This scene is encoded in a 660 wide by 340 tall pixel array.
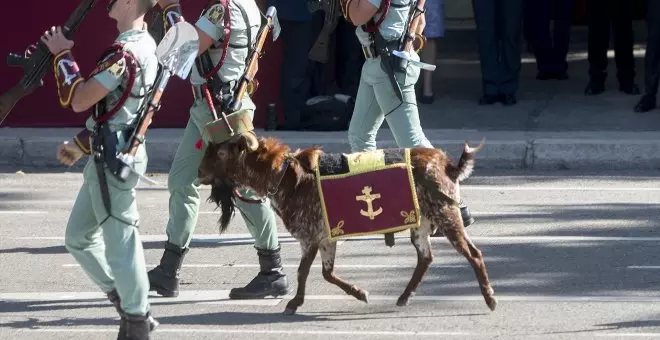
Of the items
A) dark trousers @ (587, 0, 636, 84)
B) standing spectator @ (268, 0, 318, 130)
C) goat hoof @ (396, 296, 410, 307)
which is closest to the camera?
goat hoof @ (396, 296, 410, 307)

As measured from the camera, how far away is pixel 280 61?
13047 mm

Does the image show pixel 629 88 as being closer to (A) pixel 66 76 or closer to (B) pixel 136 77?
(B) pixel 136 77

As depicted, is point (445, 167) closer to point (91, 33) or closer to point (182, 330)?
point (182, 330)

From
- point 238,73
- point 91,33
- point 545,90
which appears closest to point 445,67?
point 545,90

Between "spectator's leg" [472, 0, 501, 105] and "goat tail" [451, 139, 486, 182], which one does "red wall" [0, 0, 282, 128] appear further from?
"goat tail" [451, 139, 486, 182]

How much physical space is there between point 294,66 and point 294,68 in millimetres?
20

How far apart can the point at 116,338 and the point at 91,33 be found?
667 cm

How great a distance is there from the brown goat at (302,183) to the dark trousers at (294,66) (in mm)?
5771

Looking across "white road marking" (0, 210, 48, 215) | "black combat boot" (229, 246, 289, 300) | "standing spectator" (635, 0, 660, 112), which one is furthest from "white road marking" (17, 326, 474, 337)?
"standing spectator" (635, 0, 660, 112)

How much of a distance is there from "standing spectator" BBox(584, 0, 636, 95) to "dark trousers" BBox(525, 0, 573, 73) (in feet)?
3.06

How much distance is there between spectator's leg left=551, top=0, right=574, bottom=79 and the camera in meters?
14.8

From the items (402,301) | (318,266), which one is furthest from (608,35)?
(402,301)

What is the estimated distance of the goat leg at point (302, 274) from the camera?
701cm

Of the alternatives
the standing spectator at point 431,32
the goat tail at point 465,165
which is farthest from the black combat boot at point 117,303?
the standing spectator at point 431,32
